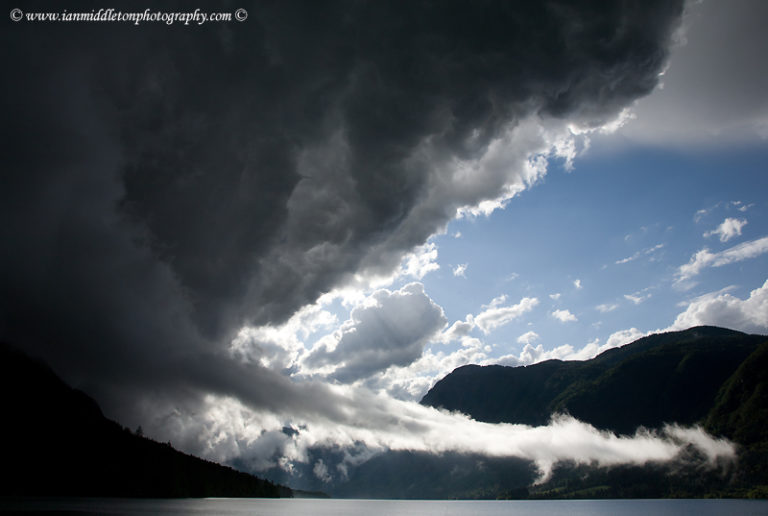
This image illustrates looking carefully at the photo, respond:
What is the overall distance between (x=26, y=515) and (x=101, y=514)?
3523 centimetres

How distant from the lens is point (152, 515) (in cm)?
17788

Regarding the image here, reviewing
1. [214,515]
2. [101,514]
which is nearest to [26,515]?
[101,514]

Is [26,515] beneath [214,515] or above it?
above

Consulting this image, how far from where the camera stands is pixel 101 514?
165125 millimetres

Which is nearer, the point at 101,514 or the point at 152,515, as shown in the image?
the point at 101,514

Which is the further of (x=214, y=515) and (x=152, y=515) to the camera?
(x=214, y=515)

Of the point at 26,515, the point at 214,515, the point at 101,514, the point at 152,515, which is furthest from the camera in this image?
the point at 214,515

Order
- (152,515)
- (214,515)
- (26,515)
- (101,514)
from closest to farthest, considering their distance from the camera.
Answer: (26,515) < (101,514) < (152,515) < (214,515)

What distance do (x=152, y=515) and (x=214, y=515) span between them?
87.3 ft

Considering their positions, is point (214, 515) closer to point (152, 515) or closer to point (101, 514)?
point (152, 515)

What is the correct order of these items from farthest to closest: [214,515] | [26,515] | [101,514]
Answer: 1. [214,515]
2. [101,514]
3. [26,515]

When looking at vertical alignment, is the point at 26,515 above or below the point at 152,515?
above

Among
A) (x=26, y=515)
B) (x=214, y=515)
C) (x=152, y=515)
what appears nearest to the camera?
(x=26, y=515)

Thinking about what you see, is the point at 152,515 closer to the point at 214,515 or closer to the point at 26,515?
the point at 214,515
